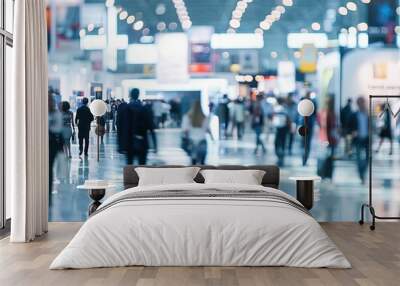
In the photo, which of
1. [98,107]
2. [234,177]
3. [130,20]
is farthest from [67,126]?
[234,177]

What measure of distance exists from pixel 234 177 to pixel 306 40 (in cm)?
213

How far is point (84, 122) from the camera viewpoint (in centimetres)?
886

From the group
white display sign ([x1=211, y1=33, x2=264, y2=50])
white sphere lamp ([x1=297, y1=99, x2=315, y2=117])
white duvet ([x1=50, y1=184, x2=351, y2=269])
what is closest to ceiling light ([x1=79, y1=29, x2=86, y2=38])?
white display sign ([x1=211, y1=33, x2=264, y2=50])

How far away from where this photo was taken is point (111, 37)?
884 centimetres

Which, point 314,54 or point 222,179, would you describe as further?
point 314,54

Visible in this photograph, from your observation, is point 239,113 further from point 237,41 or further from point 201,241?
point 201,241

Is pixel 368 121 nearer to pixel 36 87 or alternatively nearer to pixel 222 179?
pixel 222 179

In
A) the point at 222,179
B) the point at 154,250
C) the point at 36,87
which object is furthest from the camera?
the point at 222,179

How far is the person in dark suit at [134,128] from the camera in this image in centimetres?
881

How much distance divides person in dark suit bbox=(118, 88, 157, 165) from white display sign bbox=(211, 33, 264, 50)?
123 cm

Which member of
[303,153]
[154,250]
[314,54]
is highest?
[314,54]

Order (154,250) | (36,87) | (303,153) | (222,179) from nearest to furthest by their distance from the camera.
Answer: (154,250)
(36,87)
(222,179)
(303,153)

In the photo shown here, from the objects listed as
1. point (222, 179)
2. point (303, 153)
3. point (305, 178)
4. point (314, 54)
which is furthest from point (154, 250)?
point (314, 54)

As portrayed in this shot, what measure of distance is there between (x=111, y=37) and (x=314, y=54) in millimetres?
2663
